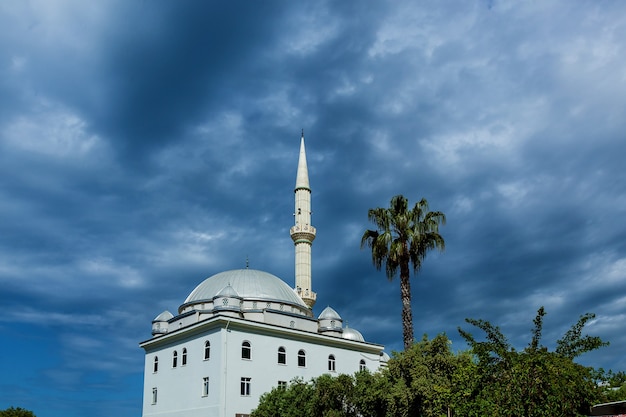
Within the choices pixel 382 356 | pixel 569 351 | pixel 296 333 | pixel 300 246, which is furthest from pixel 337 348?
→ pixel 569 351

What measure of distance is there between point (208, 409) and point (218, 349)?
11.2 ft

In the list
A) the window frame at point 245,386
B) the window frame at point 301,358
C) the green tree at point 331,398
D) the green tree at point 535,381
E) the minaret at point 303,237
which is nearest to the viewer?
the green tree at point 535,381

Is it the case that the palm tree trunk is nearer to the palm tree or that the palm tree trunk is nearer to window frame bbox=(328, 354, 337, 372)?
the palm tree

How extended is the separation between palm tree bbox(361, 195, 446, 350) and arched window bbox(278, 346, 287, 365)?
1122 centimetres

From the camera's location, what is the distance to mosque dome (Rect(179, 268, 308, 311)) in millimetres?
41688

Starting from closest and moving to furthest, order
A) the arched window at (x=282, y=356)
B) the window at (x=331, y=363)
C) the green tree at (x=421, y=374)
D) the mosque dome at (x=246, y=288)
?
the green tree at (x=421, y=374) → the arched window at (x=282, y=356) → the window at (x=331, y=363) → the mosque dome at (x=246, y=288)

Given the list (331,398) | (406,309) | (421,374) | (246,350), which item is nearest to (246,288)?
(246,350)

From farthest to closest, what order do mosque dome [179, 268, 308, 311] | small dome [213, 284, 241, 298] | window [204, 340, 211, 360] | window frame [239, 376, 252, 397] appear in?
1. mosque dome [179, 268, 308, 311]
2. small dome [213, 284, 241, 298]
3. window [204, 340, 211, 360]
4. window frame [239, 376, 252, 397]

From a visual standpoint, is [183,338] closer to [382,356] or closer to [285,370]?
[285,370]

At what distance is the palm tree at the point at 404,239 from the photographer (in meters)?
28.9

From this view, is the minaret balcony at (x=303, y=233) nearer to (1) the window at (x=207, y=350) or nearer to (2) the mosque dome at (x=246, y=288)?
(2) the mosque dome at (x=246, y=288)

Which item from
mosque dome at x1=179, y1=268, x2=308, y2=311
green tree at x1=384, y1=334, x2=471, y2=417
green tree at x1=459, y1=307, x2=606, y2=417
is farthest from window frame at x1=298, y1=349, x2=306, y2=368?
green tree at x1=459, y1=307, x2=606, y2=417

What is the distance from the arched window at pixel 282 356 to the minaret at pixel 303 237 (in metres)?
12.4

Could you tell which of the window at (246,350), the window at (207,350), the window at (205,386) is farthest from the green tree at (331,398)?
the window at (207,350)
